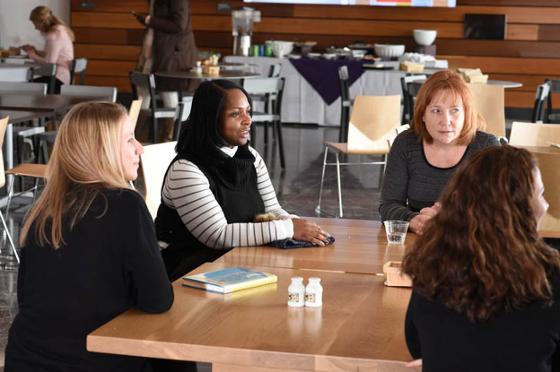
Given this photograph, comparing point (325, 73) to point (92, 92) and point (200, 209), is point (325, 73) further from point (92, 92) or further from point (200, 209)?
point (200, 209)

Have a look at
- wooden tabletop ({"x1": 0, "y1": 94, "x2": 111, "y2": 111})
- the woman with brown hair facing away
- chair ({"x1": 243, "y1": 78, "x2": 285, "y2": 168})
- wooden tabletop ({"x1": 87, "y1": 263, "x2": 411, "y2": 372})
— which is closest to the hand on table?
wooden tabletop ({"x1": 87, "y1": 263, "x2": 411, "y2": 372})

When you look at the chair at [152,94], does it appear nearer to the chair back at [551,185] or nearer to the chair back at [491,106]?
the chair back at [491,106]

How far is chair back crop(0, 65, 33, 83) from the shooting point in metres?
8.67

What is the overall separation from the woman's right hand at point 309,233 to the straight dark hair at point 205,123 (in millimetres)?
451

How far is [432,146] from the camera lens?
372 cm

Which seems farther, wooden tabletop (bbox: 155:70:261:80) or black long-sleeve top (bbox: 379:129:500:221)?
wooden tabletop (bbox: 155:70:261:80)

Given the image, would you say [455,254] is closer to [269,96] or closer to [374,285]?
[374,285]

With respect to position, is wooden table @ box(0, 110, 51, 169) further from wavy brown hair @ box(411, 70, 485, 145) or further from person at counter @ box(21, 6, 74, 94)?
person at counter @ box(21, 6, 74, 94)

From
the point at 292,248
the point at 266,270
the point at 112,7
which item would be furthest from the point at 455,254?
the point at 112,7

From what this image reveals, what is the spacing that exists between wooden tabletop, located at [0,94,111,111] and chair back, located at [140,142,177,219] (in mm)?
2240

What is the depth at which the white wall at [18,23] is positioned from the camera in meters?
13.4

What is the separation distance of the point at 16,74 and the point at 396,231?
639cm

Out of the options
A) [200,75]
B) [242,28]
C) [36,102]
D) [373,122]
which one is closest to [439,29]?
[242,28]

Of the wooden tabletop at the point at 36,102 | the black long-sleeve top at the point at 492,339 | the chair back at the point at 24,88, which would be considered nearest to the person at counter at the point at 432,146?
the black long-sleeve top at the point at 492,339
